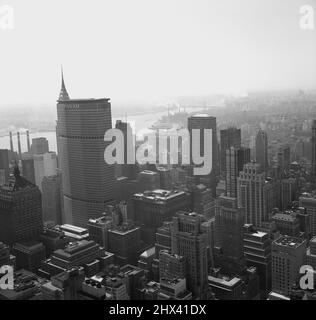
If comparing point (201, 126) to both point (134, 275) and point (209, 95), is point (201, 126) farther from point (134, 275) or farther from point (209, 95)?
point (134, 275)

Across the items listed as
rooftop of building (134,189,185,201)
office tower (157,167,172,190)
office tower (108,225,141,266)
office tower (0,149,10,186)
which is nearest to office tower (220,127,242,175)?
office tower (157,167,172,190)

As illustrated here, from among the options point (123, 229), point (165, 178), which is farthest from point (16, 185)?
point (165, 178)

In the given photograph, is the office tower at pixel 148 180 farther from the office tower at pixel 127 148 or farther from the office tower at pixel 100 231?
the office tower at pixel 100 231

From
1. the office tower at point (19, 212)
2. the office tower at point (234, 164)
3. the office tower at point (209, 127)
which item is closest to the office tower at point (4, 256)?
the office tower at point (19, 212)

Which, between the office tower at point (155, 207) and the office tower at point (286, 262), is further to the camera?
the office tower at point (155, 207)
